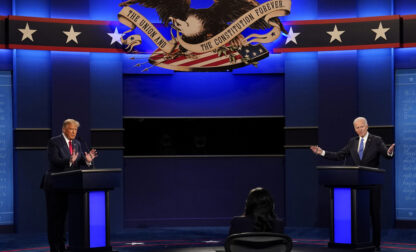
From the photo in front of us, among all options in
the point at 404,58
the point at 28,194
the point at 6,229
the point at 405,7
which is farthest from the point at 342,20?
the point at 6,229

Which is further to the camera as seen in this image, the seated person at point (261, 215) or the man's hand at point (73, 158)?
the man's hand at point (73, 158)

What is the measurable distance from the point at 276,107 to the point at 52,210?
4.04 meters

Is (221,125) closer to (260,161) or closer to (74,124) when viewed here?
(260,161)

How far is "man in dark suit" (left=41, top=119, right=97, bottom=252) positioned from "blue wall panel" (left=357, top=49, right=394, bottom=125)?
4.32m

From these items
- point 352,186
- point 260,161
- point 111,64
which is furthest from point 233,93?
point 352,186

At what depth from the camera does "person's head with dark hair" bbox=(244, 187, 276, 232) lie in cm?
354

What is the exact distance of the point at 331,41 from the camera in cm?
903

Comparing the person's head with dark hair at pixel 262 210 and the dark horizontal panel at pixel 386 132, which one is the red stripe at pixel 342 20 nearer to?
the dark horizontal panel at pixel 386 132

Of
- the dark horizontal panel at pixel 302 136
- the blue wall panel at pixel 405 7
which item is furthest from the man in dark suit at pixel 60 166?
the blue wall panel at pixel 405 7

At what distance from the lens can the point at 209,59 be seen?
30.2ft

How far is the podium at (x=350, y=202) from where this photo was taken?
21.7 ft

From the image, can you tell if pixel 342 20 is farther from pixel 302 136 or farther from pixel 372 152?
pixel 372 152

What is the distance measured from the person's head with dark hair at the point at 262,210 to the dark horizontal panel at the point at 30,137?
19.7ft

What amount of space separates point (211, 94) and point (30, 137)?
2744 mm
